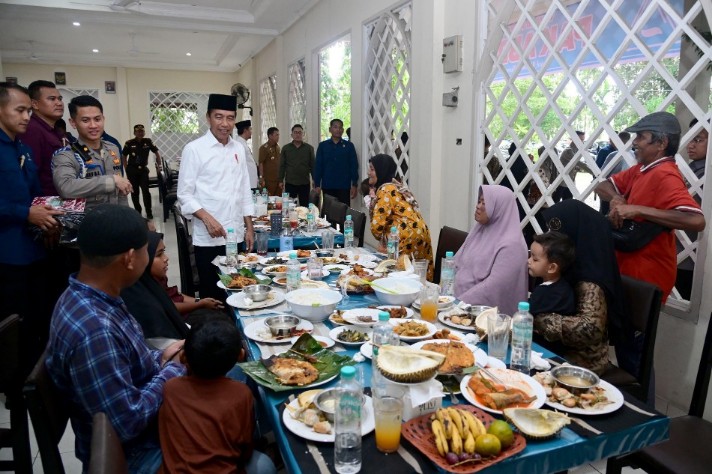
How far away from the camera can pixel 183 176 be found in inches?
126

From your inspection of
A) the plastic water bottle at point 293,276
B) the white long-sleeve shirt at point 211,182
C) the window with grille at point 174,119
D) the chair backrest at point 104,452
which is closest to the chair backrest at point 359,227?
the white long-sleeve shirt at point 211,182

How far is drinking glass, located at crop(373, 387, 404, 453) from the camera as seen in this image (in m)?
1.12

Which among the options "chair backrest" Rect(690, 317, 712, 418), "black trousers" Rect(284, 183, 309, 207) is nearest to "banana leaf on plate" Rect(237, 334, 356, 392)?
"chair backrest" Rect(690, 317, 712, 418)

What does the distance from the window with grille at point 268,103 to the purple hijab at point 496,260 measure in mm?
7988

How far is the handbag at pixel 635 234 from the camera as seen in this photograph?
2.30 m

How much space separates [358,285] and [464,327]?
61 centimetres

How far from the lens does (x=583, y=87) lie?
292 cm

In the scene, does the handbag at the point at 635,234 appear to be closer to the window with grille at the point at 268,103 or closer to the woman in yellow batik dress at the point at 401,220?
the woman in yellow batik dress at the point at 401,220

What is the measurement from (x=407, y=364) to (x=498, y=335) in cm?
49

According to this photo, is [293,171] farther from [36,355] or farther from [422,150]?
[36,355]

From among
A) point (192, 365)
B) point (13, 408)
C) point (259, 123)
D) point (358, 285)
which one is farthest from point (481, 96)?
point (259, 123)

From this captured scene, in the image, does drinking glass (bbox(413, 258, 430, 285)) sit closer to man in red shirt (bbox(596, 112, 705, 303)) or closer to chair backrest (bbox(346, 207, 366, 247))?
man in red shirt (bbox(596, 112, 705, 303))

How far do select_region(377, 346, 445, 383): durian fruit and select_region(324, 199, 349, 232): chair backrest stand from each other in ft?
9.45

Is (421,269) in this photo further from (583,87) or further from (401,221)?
(583,87)
